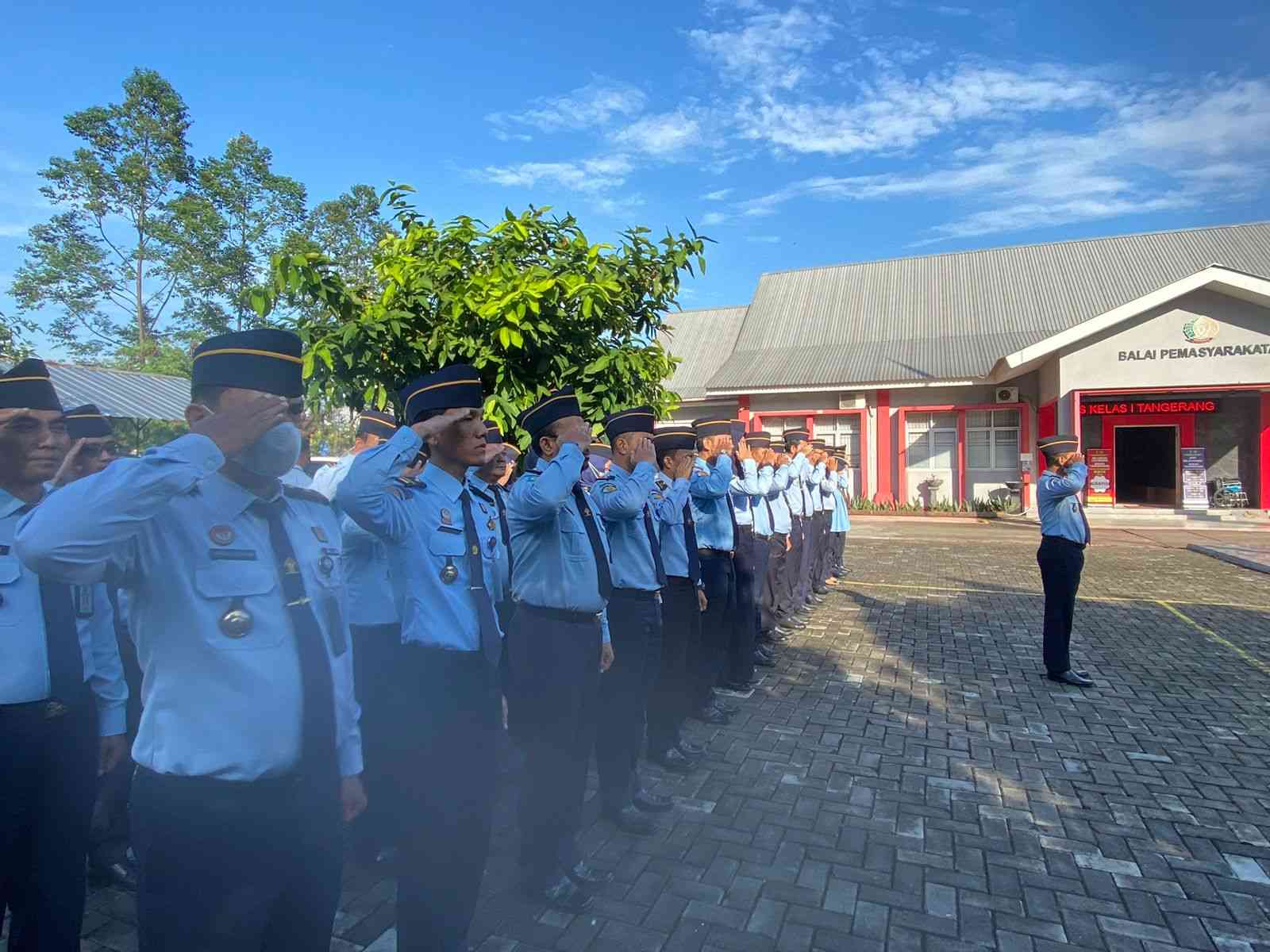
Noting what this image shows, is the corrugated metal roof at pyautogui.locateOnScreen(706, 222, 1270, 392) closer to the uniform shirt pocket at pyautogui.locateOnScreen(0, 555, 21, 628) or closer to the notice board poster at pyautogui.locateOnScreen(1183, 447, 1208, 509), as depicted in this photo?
the notice board poster at pyautogui.locateOnScreen(1183, 447, 1208, 509)

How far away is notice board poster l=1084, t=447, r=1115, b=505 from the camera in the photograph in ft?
66.6

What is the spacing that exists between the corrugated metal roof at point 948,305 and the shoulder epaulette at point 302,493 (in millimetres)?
21486

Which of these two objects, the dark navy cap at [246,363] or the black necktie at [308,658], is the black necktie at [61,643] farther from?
the dark navy cap at [246,363]

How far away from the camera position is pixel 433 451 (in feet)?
9.04

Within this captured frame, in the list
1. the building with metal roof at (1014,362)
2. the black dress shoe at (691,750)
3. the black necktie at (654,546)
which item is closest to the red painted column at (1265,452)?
the building with metal roof at (1014,362)

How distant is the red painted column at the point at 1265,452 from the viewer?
18.5 meters

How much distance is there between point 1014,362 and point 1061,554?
14583mm

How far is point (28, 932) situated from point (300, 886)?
1.20 meters

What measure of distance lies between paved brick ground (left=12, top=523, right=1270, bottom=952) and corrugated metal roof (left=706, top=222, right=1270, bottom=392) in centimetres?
1678

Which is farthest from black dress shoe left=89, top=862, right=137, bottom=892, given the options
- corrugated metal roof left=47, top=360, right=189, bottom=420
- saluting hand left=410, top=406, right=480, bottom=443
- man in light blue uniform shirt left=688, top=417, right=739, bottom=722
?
corrugated metal roof left=47, top=360, right=189, bottom=420

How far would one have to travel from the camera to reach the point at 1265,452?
18.5 meters

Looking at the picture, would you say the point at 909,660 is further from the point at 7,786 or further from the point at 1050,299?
the point at 1050,299

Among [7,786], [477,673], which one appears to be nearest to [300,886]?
[477,673]

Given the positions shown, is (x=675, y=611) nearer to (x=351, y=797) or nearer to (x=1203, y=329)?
(x=351, y=797)
